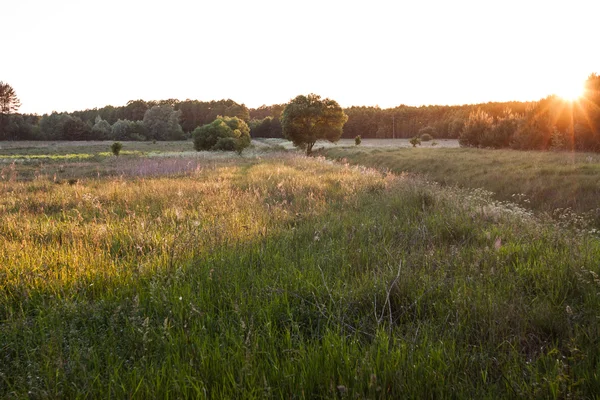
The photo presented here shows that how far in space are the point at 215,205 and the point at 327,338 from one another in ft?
16.4

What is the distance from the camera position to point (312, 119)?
1886 inches

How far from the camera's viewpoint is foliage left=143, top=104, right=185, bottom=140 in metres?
96.2

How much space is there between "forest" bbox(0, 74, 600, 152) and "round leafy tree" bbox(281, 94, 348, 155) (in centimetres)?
1724

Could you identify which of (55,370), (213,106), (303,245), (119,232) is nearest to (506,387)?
(55,370)

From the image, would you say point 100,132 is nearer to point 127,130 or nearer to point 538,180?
point 127,130

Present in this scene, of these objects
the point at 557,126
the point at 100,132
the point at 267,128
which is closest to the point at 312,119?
the point at 557,126

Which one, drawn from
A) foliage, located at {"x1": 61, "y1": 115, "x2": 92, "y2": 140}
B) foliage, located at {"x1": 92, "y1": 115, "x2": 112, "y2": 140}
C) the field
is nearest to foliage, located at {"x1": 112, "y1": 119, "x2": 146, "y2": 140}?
foliage, located at {"x1": 92, "y1": 115, "x2": 112, "y2": 140}

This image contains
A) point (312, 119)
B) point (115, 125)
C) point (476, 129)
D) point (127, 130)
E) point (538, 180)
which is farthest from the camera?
point (127, 130)

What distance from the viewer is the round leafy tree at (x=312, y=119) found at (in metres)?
47.3

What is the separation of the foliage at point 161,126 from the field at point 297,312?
99025mm

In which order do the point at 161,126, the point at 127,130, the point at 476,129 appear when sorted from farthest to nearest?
the point at 161,126 < the point at 127,130 < the point at 476,129

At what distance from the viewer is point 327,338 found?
2.12 meters

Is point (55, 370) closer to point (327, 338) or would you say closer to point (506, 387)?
point (327, 338)

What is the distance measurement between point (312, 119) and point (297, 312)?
4699cm
